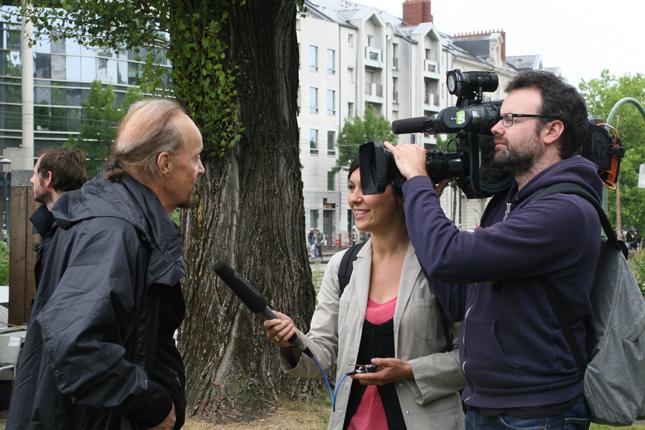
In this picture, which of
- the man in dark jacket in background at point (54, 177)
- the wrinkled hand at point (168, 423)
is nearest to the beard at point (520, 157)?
the wrinkled hand at point (168, 423)

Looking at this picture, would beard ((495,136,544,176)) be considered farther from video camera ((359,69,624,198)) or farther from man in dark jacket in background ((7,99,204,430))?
man in dark jacket in background ((7,99,204,430))

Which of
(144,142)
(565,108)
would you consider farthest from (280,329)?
(565,108)

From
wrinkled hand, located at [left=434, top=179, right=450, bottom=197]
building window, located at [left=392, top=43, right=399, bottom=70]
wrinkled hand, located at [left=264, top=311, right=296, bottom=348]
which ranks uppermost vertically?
building window, located at [left=392, top=43, right=399, bottom=70]

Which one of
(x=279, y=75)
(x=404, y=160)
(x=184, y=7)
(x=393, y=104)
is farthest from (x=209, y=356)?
(x=393, y=104)

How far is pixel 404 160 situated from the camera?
125 inches

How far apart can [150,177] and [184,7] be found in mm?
4605

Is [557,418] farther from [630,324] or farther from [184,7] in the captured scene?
[184,7]

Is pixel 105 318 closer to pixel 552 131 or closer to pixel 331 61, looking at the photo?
pixel 552 131

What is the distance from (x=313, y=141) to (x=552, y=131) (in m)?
57.0

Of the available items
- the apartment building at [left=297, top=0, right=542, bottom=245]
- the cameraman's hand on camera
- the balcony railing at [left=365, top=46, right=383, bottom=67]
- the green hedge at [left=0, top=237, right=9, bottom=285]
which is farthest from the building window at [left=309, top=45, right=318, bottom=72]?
the cameraman's hand on camera

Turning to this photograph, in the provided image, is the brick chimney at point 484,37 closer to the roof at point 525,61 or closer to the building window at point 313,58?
the roof at point 525,61

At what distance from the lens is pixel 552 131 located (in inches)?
119

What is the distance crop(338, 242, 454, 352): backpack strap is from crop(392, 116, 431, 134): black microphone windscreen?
0.57 metres

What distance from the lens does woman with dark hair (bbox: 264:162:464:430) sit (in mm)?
3355
